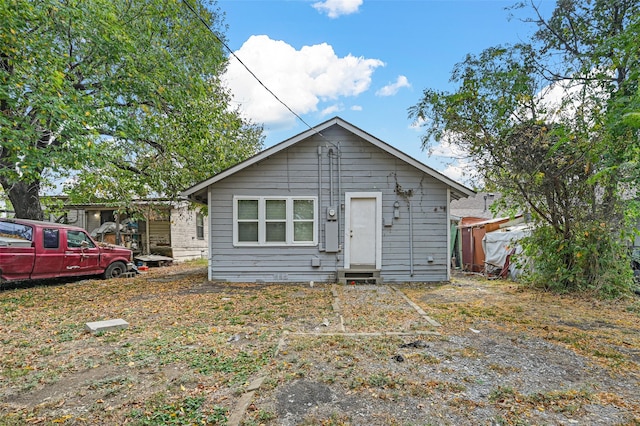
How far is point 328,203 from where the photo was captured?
9.13 m

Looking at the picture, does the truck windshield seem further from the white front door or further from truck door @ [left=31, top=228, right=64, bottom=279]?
the white front door

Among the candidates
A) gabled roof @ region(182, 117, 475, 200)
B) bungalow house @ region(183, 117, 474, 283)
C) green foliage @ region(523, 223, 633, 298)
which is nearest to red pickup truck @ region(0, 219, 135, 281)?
gabled roof @ region(182, 117, 475, 200)

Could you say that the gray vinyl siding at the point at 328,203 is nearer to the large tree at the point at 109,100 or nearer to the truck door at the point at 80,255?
the large tree at the point at 109,100

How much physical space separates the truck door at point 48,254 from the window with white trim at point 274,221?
441 cm

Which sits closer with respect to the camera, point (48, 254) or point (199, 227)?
point (48, 254)

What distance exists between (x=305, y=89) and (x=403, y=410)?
10.3 meters

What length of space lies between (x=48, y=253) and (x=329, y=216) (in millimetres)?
7104

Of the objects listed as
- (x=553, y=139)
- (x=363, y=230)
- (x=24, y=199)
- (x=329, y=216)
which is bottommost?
(x=363, y=230)

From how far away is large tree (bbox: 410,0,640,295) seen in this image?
714 cm

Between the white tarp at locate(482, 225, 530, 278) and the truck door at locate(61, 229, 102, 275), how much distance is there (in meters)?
12.3

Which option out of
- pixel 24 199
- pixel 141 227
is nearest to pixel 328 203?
pixel 24 199

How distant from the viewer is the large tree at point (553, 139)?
714cm

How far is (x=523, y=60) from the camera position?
317 inches

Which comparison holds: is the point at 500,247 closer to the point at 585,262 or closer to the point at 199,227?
the point at 585,262
